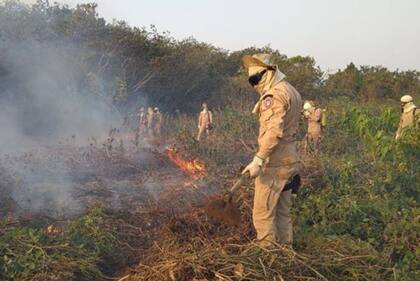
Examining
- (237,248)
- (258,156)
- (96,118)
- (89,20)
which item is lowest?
(96,118)

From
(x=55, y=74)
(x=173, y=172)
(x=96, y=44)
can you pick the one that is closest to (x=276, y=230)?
(x=173, y=172)

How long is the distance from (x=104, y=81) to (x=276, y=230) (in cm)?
1666

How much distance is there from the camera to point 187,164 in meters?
10.8

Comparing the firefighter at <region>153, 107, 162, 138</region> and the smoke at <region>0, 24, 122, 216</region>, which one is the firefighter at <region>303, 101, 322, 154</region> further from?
the smoke at <region>0, 24, 122, 216</region>

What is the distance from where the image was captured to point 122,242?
17.5 ft

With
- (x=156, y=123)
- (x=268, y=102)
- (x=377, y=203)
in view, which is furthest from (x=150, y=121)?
(x=268, y=102)

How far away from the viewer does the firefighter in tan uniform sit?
14.0ft

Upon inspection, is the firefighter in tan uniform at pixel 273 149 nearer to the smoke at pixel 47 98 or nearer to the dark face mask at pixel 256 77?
the dark face mask at pixel 256 77

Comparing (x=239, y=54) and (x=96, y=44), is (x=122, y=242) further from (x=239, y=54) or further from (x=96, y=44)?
(x=239, y=54)

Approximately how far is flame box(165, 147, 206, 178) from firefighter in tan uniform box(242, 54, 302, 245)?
4.53 m

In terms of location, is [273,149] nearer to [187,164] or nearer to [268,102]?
[268,102]

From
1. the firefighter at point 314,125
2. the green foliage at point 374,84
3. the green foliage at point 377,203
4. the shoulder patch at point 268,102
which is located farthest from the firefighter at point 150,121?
the green foliage at point 374,84

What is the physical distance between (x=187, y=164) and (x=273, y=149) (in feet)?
21.7

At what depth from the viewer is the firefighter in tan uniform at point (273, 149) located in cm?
425
